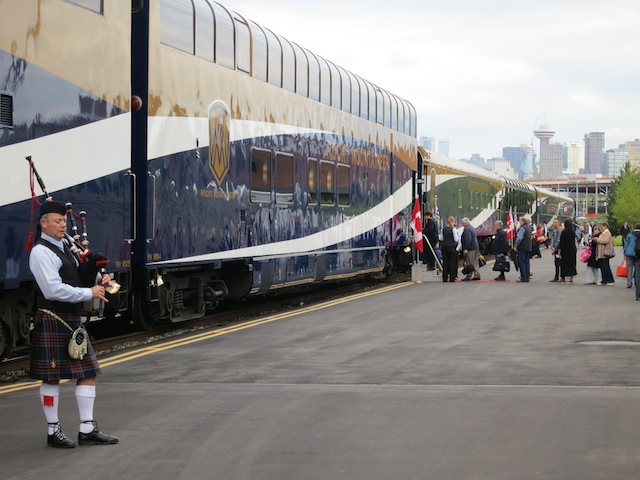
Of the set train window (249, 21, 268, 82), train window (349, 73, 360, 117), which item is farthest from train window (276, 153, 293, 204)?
train window (349, 73, 360, 117)

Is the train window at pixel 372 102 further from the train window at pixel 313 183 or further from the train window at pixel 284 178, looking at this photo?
the train window at pixel 284 178

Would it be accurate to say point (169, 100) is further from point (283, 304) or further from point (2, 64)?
point (283, 304)

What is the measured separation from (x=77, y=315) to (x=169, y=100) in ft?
22.5

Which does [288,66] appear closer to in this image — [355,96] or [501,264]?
[355,96]

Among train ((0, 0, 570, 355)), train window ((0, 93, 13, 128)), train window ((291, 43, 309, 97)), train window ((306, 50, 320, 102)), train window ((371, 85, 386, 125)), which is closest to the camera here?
train window ((0, 93, 13, 128))

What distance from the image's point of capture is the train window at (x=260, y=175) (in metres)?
17.1

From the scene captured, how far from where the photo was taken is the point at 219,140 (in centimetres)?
1576

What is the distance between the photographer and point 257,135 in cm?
1728

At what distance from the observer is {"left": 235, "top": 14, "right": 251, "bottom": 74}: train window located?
16578 mm

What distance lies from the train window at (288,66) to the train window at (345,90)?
324cm

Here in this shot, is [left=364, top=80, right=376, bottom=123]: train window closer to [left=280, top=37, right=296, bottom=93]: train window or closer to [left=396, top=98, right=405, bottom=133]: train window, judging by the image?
[left=396, top=98, right=405, bottom=133]: train window

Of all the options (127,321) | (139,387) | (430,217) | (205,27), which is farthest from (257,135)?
(430,217)

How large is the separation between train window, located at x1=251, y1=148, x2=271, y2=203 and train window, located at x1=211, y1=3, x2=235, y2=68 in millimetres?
1617

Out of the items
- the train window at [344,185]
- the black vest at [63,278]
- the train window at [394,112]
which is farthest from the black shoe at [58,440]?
the train window at [394,112]
